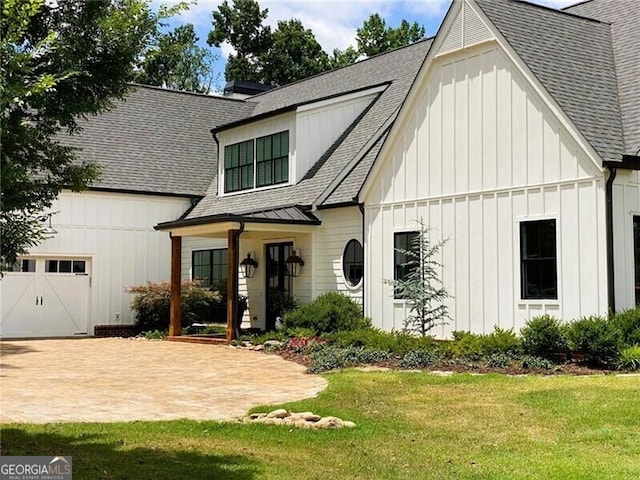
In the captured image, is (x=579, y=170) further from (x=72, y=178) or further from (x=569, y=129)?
(x=72, y=178)

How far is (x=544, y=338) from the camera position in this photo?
13.8m

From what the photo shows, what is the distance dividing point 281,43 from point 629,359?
4291cm

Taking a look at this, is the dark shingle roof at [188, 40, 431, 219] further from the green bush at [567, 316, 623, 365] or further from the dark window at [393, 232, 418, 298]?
the green bush at [567, 316, 623, 365]

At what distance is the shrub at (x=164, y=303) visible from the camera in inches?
922

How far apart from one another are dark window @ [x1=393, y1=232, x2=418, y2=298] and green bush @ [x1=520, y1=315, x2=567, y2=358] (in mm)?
4331

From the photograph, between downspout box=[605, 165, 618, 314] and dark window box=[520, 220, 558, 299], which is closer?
downspout box=[605, 165, 618, 314]

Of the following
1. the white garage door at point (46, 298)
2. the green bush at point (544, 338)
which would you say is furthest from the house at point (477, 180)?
the white garage door at point (46, 298)

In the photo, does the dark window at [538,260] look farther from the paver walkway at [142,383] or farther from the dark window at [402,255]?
the paver walkway at [142,383]

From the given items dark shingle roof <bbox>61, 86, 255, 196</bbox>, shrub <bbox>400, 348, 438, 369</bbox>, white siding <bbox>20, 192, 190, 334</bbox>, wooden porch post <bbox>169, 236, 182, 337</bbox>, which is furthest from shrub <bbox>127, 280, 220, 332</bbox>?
shrub <bbox>400, 348, 438, 369</bbox>

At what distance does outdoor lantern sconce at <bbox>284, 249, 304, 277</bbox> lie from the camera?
20969 millimetres

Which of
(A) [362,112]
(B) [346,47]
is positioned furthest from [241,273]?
(B) [346,47]

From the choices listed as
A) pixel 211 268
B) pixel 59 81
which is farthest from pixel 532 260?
pixel 211 268

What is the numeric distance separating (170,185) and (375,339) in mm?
12685

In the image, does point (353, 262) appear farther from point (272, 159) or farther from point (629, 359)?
point (629, 359)
